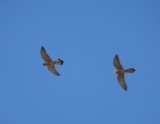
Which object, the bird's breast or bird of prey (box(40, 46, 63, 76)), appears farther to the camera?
bird of prey (box(40, 46, 63, 76))

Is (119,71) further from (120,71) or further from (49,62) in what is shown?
(49,62)

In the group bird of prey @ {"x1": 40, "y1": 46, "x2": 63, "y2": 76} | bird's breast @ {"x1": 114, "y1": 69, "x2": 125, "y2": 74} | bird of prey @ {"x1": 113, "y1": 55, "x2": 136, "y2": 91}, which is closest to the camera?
bird of prey @ {"x1": 113, "y1": 55, "x2": 136, "y2": 91}

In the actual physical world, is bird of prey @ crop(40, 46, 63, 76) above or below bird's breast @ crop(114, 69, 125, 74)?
above

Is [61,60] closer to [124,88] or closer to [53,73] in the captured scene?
[53,73]

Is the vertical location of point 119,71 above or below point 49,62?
below

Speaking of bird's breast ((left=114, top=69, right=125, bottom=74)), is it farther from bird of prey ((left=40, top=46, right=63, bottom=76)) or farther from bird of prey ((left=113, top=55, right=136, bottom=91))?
bird of prey ((left=40, top=46, right=63, bottom=76))

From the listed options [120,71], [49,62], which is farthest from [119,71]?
[49,62]

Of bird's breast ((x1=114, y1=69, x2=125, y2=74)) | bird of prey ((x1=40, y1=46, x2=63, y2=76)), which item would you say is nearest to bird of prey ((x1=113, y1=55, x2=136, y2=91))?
bird's breast ((x1=114, y1=69, x2=125, y2=74))

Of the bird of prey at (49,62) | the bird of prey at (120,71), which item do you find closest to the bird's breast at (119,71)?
the bird of prey at (120,71)

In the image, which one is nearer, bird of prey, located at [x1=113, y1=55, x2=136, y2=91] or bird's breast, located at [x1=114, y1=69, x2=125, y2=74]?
bird of prey, located at [x1=113, y1=55, x2=136, y2=91]

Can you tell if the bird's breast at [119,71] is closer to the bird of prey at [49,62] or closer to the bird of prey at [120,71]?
the bird of prey at [120,71]

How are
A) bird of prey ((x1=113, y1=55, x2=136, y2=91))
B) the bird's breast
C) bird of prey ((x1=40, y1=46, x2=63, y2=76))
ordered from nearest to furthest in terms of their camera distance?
1. bird of prey ((x1=113, y1=55, x2=136, y2=91))
2. the bird's breast
3. bird of prey ((x1=40, y1=46, x2=63, y2=76))

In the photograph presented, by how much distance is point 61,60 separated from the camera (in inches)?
1138

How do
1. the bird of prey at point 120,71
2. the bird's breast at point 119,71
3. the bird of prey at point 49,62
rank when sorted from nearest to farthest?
the bird of prey at point 120,71, the bird's breast at point 119,71, the bird of prey at point 49,62
